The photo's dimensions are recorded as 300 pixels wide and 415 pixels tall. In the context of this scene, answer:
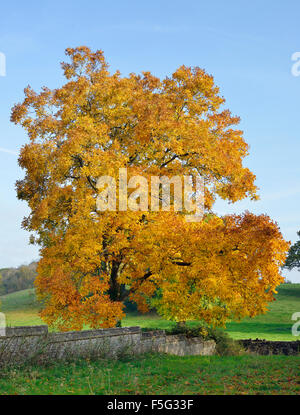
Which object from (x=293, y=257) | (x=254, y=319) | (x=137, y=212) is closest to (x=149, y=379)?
(x=137, y=212)

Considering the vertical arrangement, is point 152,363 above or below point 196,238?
below

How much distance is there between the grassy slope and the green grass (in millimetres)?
14187

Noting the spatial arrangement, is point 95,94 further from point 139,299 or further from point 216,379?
point 216,379

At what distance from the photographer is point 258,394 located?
10.8 metres

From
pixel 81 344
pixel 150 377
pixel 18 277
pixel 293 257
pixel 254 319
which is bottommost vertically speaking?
pixel 254 319

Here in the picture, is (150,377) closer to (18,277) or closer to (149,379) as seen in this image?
(149,379)

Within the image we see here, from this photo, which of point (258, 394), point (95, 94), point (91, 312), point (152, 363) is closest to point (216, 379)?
point (258, 394)

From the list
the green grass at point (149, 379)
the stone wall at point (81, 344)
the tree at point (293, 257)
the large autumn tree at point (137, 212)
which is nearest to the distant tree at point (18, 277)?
the tree at point (293, 257)

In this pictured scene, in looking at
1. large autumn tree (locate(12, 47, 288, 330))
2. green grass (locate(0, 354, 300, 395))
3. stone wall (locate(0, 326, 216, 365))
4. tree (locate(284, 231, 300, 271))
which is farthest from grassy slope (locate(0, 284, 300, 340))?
green grass (locate(0, 354, 300, 395))

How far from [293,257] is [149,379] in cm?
5192

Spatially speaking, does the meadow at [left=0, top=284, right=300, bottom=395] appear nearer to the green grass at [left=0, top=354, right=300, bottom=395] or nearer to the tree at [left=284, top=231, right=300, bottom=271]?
the green grass at [left=0, top=354, right=300, bottom=395]

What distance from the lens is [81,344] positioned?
1587 centimetres

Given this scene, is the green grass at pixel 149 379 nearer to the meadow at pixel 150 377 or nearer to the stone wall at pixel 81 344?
the meadow at pixel 150 377
